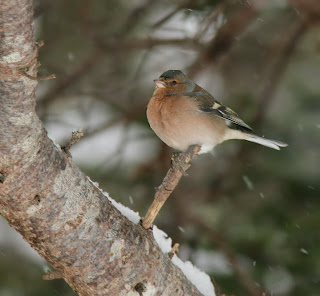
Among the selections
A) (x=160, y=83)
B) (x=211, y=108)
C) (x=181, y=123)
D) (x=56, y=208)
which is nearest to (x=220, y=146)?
(x=211, y=108)

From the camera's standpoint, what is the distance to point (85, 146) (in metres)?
5.63

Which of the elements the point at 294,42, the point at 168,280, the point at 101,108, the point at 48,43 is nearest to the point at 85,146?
the point at 101,108

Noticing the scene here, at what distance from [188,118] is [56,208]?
143 centimetres

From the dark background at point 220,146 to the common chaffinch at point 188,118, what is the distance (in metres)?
1.22

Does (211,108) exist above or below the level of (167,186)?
below

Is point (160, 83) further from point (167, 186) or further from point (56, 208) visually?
point (56, 208)

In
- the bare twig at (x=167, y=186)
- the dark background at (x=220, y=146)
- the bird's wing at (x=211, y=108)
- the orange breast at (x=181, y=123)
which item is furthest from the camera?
the dark background at (x=220, y=146)

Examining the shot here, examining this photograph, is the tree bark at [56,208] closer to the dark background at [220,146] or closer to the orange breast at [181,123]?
the orange breast at [181,123]

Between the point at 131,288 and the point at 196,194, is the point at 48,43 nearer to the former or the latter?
the point at 196,194

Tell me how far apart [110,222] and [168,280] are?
1.58 ft

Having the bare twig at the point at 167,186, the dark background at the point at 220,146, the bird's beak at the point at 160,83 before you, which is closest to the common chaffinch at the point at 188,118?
the bird's beak at the point at 160,83

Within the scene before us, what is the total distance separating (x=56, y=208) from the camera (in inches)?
97.1

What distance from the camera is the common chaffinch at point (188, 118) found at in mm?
3592

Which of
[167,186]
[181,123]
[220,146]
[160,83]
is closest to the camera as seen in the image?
[167,186]
